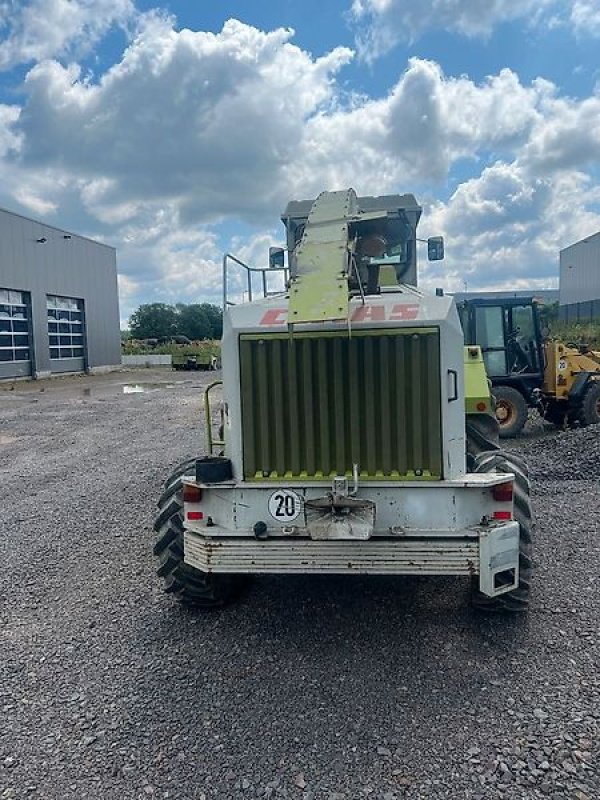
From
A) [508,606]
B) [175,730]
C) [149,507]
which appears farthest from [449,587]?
[149,507]

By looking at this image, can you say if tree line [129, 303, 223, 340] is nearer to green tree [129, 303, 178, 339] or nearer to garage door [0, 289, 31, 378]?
green tree [129, 303, 178, 339]

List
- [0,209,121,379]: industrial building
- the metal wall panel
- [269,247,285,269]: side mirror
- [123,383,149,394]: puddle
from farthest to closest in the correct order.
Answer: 1. the metal wall panel
2. [0,209,121,379]: industrial building
3. [123,383,149,394]: puddle
4. [269,247,285,269]: side mirror

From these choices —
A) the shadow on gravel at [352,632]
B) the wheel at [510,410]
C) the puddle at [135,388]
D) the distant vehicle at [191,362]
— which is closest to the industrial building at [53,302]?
the distant vehicle at [191,362]

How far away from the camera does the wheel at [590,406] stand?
12.2 meters

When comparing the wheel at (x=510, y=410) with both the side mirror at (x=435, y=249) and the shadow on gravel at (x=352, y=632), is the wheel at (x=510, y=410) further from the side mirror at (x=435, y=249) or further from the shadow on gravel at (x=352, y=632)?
the shadow on gravel at (x=352, y=632)

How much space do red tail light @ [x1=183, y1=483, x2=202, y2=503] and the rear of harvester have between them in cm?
1

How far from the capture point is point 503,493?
3.91 meters

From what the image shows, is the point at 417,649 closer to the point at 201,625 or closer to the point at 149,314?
the point at 201,625

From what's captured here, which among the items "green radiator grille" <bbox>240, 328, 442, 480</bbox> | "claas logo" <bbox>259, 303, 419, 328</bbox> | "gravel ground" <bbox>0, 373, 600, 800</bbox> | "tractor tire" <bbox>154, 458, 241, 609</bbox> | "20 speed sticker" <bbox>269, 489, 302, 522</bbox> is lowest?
"gravel ground" <bbox>0, 373, 600, 800</bbox>

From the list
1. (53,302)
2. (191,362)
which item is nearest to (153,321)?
(191,362)

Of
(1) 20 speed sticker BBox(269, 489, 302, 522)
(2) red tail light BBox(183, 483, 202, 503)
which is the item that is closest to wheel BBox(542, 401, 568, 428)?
(1) 20 speed sticker BBox(269, 489, 302, 522)

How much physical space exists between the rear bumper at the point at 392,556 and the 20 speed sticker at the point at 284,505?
0.46 ft

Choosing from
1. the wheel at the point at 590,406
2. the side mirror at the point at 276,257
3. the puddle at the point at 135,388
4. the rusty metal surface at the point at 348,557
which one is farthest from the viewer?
the puddle at the point at 135,388

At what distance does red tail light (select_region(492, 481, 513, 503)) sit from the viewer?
3.90m
